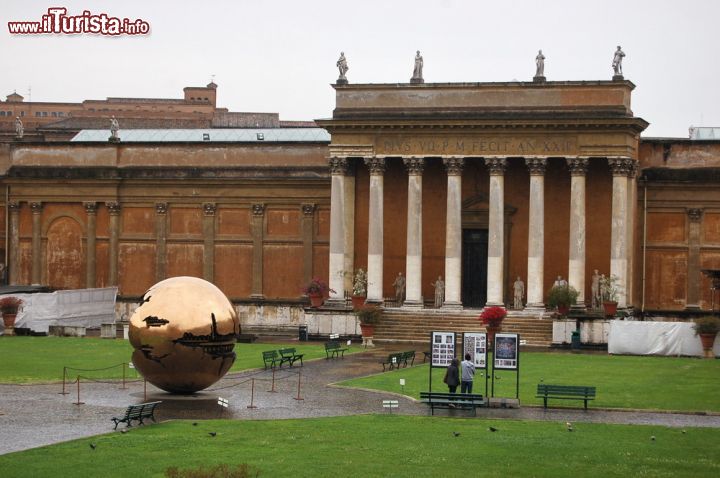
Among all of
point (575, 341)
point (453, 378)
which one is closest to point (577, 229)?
point (575, 341)

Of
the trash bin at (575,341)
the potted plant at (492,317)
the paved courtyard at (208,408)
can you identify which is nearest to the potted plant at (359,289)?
the potted plant at (492,317)

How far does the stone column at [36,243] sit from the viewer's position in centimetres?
7694

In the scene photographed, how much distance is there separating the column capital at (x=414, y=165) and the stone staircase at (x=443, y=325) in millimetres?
6608

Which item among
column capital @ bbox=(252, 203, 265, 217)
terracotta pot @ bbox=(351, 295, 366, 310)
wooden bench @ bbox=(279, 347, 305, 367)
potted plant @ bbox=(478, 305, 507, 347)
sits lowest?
wooden bench @ bbox=(279, 347, 305, 367)

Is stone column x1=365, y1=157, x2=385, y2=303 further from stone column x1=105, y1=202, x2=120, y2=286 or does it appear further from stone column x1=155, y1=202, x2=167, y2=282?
stone column x1=105, y1=202, x2=120, y2=286

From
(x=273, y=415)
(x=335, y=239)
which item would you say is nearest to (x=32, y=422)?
(x=273, y=415)

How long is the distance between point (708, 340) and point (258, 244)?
2662 cm

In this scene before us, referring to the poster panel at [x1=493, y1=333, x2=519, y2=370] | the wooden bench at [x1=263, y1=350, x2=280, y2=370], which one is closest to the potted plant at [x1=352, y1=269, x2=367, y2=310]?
the wooden bench at [x1=263, y1=350, x2=280, y2=370]

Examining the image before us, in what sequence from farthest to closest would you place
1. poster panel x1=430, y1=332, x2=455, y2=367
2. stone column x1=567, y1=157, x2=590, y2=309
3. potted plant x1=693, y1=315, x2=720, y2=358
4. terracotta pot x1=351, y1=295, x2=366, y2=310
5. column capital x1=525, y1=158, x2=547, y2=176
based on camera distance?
1. terracotta pot x1=351, y1=295, x2=366, y2=310
2. column capital x1=525, y1=158, x2=547, y2=176
3. stone column x1=567, y1=157, x2=590, y2=309
4. potted plant x1=693, y1=315, x2=720, y2=358
5. poster panel x1=430, y1=332, x2=455, y2=367

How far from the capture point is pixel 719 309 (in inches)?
2672

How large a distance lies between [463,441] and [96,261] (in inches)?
1840

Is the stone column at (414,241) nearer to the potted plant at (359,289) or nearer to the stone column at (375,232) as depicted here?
the stone column at (375,232)

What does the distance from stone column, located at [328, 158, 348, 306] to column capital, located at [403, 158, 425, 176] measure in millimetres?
3133

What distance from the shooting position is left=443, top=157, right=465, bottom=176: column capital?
66062 millimetres
